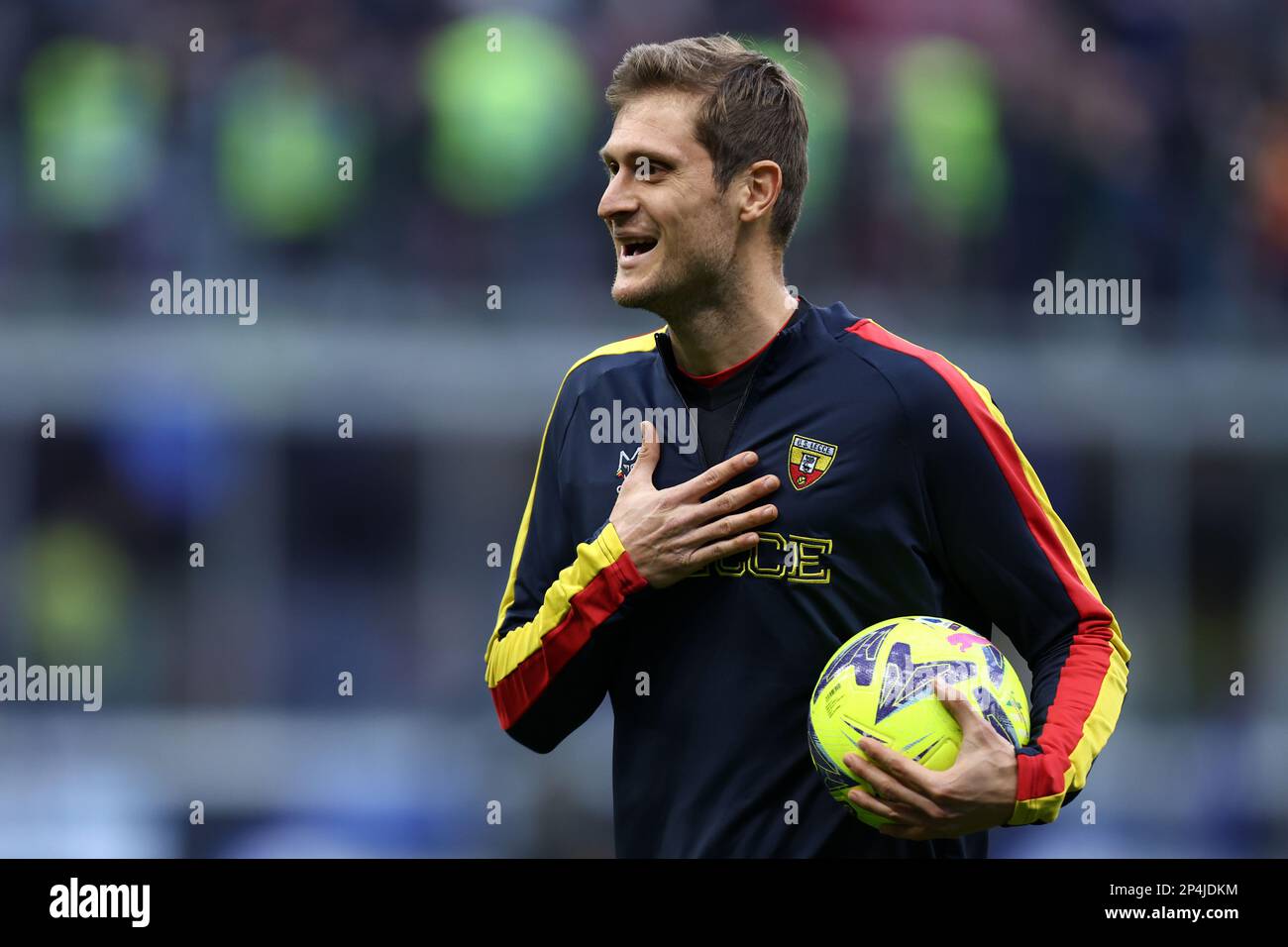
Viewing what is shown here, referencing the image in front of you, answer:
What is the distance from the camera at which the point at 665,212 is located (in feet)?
10.5

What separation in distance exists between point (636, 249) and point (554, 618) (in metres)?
0.78

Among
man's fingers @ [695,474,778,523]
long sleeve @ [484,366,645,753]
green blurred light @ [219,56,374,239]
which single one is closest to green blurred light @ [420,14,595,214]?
green blurred light @ [219,56,374,239]

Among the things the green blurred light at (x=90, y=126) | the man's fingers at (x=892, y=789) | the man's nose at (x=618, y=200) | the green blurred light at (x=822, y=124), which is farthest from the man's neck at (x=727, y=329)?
the green blurred light at (x=90, y=126)

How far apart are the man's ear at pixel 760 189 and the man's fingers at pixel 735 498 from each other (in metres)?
0.59

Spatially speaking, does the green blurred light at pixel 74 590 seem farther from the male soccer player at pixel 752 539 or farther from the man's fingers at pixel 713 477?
the man's fingers at pixel 713 477

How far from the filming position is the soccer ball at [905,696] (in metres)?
2.81

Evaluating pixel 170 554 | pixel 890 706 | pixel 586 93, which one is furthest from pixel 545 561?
pixel 586 93

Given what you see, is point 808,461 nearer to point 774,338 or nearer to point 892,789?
point 774,338

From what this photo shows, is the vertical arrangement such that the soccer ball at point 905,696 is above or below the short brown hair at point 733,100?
below

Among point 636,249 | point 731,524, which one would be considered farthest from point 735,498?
point 636,249

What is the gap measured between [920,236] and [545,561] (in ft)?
19.8

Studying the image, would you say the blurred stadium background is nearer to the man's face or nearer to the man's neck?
the man's neck

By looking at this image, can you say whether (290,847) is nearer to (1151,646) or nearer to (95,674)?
(95,674)
